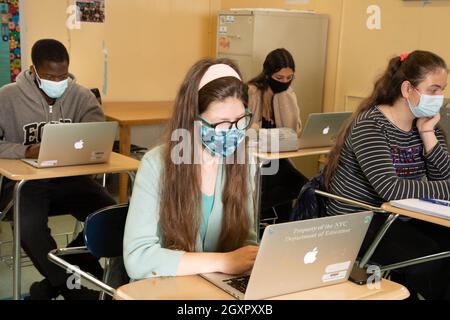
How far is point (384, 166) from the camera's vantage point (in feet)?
7.18

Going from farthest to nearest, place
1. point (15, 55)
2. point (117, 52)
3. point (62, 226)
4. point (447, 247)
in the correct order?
point (117, 52)
point (15, 55)
point (62, 226)
point (447, 247)

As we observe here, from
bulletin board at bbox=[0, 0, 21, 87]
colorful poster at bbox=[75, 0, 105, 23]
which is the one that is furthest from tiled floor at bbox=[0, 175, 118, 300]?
colorful poster at bbox=[75, 0, 105, 23]

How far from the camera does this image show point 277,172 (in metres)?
3.37

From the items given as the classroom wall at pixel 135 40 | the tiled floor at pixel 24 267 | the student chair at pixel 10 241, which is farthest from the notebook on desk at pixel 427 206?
the classroom wall at pixel 135 40

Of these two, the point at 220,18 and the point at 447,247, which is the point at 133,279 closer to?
the point at 447,247

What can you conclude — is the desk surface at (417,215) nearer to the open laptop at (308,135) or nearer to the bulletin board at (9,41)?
the open laptop at (308,135)

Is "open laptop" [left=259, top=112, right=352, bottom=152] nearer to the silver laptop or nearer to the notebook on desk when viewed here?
the silver laptop

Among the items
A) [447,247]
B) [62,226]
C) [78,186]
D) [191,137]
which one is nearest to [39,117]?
[78,186]

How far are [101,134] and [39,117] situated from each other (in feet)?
1.53

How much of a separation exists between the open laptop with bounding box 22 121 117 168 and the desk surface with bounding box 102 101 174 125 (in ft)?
4.61

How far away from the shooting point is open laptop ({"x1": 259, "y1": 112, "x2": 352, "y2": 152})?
3.08 m

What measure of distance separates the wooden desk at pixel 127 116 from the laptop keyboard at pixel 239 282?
2691 mm

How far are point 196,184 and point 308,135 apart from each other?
5.95 ft

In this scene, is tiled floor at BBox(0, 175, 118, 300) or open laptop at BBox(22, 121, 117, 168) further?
tiled floor at BBox(0, 175, 118, 300)
